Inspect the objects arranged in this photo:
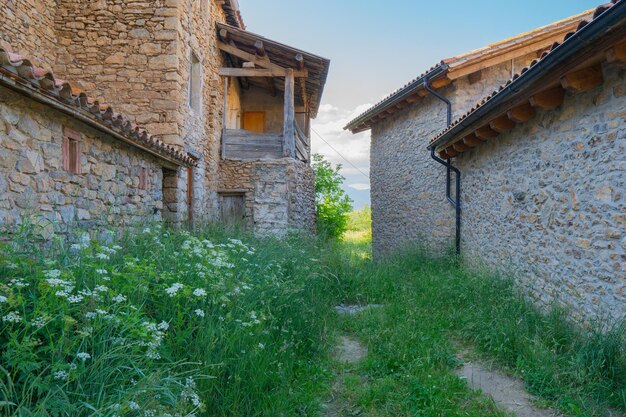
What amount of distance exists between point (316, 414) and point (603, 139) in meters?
3.58

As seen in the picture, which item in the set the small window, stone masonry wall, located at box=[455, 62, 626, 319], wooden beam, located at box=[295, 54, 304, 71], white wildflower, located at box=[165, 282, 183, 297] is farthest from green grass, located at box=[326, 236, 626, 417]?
wooden beam, located at box=[295, 54, 304, 71]

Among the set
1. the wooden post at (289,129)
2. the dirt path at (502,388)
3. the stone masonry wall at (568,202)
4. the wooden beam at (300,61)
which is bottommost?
the dirt path at (502,388)

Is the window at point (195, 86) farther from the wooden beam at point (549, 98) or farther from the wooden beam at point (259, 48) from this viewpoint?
the wooden beam at point (549, 98)

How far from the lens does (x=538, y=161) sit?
5.15 metres

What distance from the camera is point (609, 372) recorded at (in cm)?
343

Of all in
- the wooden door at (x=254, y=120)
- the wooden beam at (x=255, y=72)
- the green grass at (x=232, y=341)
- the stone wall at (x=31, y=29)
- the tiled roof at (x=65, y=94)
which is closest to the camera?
the green grass at (x=232, y=341)

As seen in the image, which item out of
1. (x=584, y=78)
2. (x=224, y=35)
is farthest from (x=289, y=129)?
(x=584, y=78)

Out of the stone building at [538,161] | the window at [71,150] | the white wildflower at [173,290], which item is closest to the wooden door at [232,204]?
the stone building at [538,161]

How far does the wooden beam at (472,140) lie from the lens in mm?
6908

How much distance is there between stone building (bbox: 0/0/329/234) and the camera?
388 cm

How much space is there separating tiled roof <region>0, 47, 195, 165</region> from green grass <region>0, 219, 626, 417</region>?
3.96 feet

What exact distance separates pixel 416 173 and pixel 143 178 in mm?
6550

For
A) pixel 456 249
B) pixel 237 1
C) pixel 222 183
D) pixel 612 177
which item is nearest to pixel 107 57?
pixel 222 183

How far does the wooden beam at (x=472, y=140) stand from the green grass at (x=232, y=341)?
2.37 m
